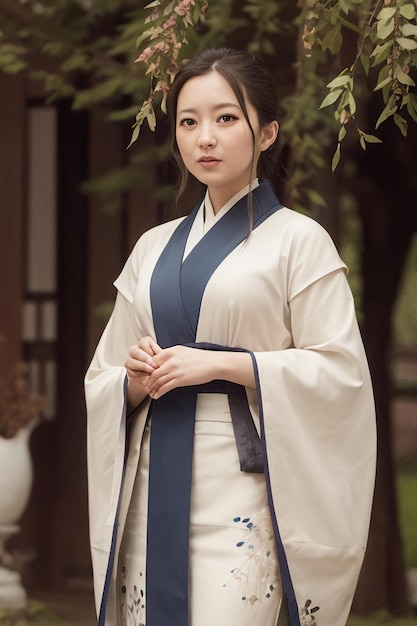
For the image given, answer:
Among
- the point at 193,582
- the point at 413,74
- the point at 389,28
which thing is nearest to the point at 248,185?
the point at 389,28

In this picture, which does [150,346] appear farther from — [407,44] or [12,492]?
[12,492]

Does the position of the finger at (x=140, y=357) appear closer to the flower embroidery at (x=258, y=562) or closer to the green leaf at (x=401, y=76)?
the flower embroidery at (x=258, y=562)

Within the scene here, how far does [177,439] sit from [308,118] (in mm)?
2275

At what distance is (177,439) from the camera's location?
7.86 ft

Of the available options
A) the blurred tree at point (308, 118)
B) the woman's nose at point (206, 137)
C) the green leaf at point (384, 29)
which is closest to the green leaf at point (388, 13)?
the green leaf at point (384, 29)

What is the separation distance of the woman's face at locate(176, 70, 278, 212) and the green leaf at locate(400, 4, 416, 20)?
343 mm

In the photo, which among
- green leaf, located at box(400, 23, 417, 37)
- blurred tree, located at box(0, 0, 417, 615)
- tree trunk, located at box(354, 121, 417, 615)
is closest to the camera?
green leaf, located at box(400, 23, 417, 37)

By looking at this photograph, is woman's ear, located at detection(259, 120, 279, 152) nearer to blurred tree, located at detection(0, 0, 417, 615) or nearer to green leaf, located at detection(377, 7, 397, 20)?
green leaf, located at detection(377, 7, 397, 20)

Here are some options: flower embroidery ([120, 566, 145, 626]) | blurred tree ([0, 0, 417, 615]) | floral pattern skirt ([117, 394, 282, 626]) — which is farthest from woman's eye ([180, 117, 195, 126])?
blurred tree ([0, 0, 417, 615])

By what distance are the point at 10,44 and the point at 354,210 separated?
1.64m

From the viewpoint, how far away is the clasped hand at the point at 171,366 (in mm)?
2305

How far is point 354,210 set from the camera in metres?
5.45

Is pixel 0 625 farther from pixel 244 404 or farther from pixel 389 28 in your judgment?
pixel 389 28

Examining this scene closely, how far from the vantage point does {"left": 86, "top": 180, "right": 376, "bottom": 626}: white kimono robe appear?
2336mm
